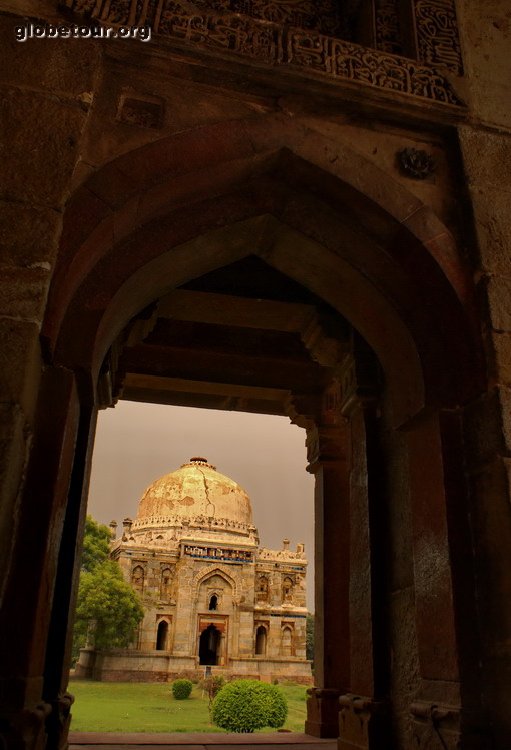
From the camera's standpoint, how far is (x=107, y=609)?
2448cm

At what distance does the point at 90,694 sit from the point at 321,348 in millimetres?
17731

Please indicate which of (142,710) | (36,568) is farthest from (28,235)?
(142,710)

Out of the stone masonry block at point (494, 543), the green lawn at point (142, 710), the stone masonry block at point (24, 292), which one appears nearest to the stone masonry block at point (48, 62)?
the stone masonry block at point (24, 292)

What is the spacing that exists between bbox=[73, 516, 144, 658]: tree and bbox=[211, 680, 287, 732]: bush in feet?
43.2

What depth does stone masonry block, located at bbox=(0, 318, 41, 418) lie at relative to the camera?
99.0 inches

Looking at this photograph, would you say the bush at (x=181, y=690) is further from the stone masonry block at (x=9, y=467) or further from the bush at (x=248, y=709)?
the stone masonry block at (x=9, y=467)

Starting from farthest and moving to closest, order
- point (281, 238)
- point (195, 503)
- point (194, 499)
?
1. point (194, 499)
2. point (195, 503)
3. point (281, 238)

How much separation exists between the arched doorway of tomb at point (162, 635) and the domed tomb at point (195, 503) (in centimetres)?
435

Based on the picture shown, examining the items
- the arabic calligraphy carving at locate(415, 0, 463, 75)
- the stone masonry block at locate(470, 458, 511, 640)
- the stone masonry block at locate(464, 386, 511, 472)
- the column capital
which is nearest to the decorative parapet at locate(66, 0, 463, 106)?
the arabic calligraphy carving at locate(415, 0, 463, 75)

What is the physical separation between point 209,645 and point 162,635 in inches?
104

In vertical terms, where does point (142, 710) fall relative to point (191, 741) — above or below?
below

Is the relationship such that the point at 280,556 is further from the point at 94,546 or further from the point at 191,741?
the point at 191,741

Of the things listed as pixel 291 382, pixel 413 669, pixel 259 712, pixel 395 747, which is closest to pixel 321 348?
pixel 291 382

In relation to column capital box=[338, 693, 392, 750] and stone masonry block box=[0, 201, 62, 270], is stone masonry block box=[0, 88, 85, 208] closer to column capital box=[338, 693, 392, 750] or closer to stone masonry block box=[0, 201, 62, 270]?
stone masonry block box=[0, 201, 62, 270]
